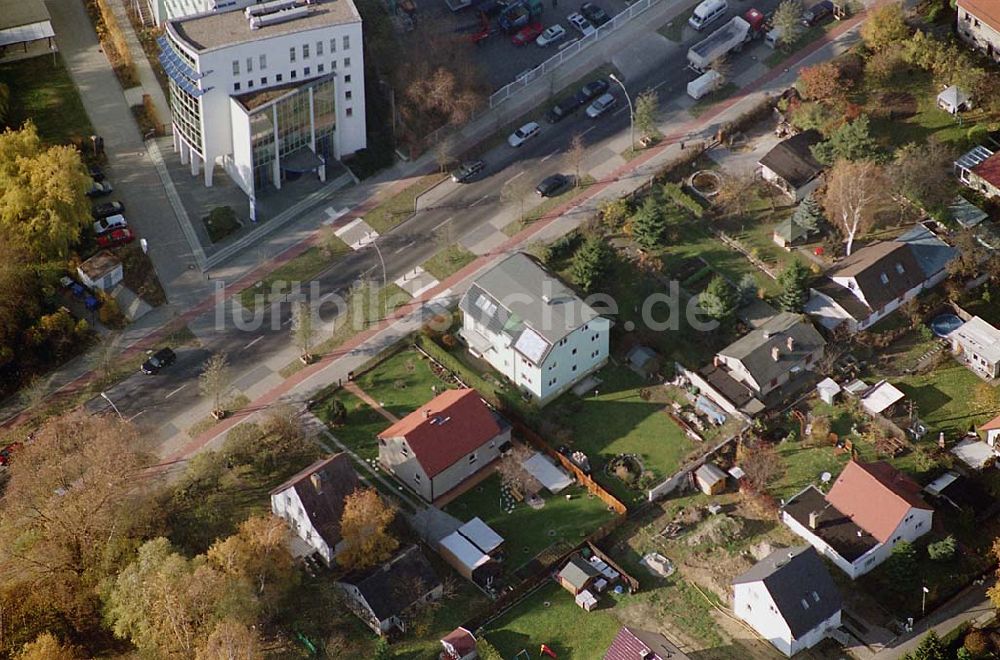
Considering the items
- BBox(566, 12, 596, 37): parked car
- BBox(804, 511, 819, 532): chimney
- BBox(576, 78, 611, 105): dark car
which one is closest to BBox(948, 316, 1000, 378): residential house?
BBox(804, 511, 819, 532): chimney

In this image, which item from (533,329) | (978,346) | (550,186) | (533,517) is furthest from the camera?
(550,186)

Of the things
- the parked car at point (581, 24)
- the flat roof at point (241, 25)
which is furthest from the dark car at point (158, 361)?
the parked car at point (581, 24)

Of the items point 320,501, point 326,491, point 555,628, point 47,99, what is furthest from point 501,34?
point 555,628

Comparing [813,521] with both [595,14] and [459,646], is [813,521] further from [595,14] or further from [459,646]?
[595,14]

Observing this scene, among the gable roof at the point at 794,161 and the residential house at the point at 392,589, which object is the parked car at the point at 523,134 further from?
the residential house at the point at 392,589

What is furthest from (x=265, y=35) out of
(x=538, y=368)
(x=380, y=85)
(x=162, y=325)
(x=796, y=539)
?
(x=796, y=539)

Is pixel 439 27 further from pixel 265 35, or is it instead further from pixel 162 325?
pixel 162 325
